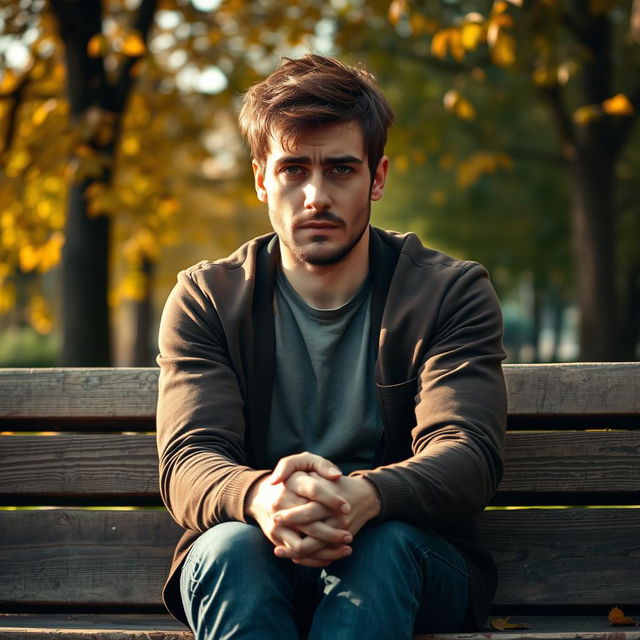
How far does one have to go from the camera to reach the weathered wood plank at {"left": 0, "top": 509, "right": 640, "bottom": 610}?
3646 mm

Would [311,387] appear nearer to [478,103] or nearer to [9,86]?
[9,86]

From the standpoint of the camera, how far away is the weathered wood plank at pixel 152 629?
121 inches

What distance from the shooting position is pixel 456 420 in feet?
10.4

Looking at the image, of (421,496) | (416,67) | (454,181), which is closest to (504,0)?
(421,496)

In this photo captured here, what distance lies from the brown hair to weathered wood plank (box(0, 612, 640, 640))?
4.82ft

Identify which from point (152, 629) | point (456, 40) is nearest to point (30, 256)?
point (456, 40)

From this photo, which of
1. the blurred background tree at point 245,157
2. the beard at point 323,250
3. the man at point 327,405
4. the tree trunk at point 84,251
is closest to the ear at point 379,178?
the man at point 327,405

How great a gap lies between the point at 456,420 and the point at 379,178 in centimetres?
91

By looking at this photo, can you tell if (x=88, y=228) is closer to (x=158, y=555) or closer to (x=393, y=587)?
(x=158, y=555)

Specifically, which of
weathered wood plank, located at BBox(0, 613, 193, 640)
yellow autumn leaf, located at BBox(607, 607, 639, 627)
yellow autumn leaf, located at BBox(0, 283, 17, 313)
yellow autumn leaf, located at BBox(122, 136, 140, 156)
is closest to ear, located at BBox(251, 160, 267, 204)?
weathered wood plank, located at BBox(0, 613, 193, 640)

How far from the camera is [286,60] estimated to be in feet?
11.9

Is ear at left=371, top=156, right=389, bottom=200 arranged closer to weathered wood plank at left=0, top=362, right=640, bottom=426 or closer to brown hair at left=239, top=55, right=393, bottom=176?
brown hair at left=239, top=55, right=393, bottom=176

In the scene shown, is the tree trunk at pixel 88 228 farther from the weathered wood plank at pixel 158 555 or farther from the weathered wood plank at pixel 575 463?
the weathered wood plank at pixel 575 463

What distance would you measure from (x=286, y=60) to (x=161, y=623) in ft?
6.00
